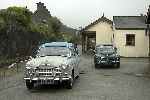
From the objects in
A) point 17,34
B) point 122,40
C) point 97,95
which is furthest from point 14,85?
point 122,40

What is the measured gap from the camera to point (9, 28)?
2823 cm

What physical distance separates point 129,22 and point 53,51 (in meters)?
28.9

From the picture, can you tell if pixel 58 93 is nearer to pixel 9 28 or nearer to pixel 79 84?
pixel 79 84

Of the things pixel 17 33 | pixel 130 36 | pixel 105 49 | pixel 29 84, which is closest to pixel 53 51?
pixel 29 84

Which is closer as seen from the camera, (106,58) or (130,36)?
(106,58)

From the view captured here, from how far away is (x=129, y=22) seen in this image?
45781mm

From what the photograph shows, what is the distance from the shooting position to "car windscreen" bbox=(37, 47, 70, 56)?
→ 17.7 metres

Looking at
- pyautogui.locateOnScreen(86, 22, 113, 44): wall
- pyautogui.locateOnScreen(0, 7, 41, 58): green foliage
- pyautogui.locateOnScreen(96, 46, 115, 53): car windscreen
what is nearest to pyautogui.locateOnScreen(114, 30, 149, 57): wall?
pyautogui.locateOnScreen(86, 22, 113, 44): wall

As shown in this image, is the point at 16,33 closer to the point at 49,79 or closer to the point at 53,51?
the point at 53,51

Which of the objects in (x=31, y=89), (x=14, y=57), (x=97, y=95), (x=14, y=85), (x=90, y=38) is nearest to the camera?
(x=97, y=95)

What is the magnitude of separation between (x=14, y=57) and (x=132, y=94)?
54.5ft

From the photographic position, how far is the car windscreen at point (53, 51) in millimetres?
17703

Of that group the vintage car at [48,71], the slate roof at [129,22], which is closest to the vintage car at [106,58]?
the vintage car at [48,71]

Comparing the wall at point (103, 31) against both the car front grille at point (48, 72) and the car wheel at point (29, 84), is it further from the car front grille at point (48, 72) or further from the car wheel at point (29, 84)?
the car front grille at point (48, 72)
